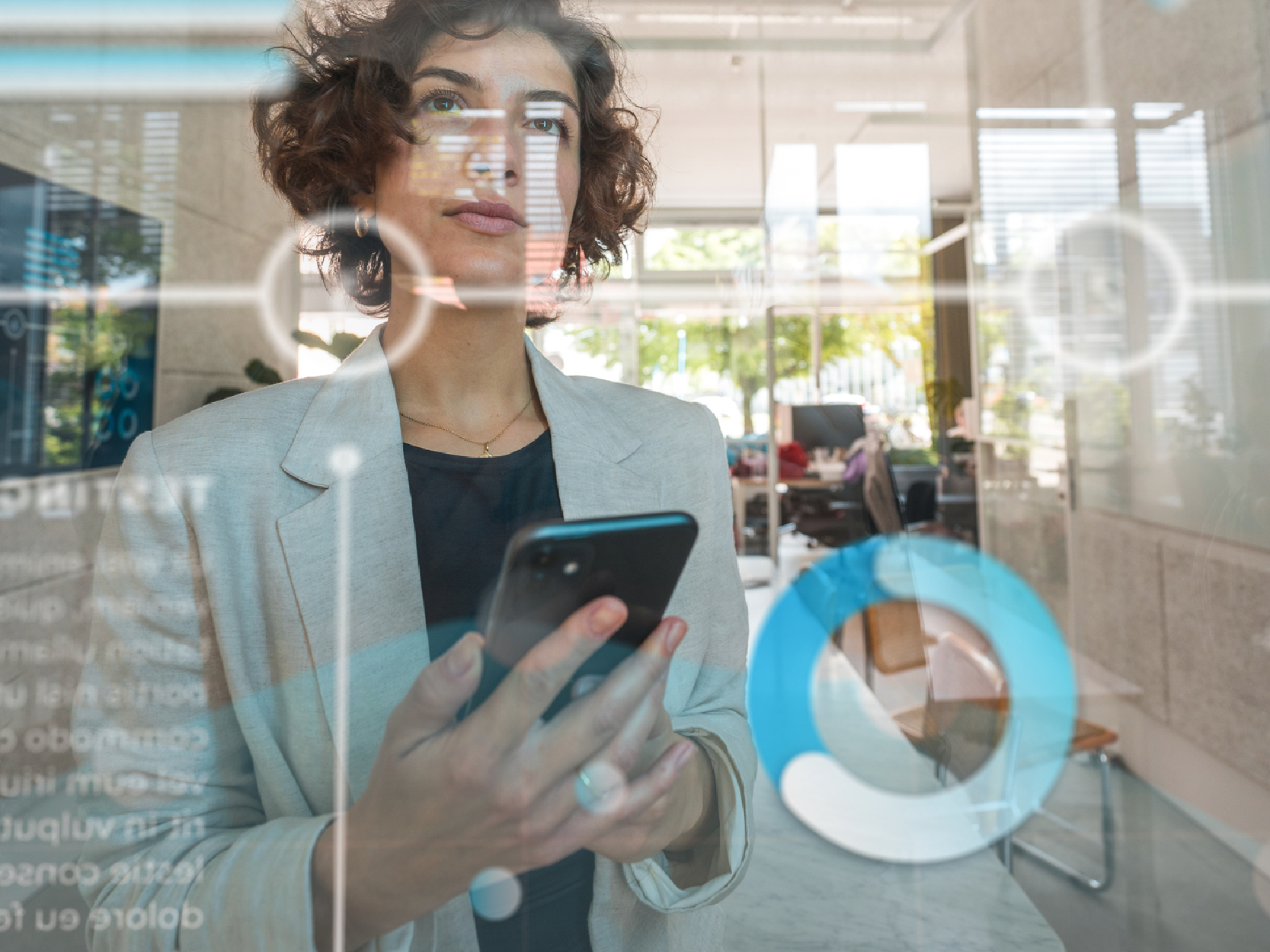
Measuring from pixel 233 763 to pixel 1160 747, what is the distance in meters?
1.57

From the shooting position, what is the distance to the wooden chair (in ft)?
4.09

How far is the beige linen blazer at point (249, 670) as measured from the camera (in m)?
0.39

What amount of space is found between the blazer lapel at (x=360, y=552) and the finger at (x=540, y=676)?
5.3 inches

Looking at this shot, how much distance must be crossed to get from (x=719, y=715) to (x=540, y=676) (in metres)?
0.27

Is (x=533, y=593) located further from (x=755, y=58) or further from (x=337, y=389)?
(x=755, y=58)

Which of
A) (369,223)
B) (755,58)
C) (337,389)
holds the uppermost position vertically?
(755,58)

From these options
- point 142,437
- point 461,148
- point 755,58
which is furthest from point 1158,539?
point 142,437

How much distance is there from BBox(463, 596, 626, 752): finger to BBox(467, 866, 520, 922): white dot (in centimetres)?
15

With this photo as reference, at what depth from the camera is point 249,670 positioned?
0.42 meters

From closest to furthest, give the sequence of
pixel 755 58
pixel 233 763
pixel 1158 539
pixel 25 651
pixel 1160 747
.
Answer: pixel 233 763
pixel 25 651
pixel 755 58
pixel 1160 747
pixel 1158 539

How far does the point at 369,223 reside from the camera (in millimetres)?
549

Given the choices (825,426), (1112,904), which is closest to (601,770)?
(825,426)

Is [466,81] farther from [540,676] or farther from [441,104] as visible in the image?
[540,676]

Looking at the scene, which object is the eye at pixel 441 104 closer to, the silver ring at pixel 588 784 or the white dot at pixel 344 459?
the white dot at pixel 344 459
